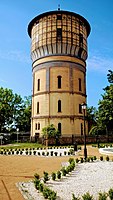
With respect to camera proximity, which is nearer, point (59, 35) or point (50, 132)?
point (50, 132)

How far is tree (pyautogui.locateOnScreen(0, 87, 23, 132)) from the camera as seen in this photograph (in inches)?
1908

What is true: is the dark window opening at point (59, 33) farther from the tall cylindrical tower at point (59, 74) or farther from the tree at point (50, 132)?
the tree at point (50, 132)

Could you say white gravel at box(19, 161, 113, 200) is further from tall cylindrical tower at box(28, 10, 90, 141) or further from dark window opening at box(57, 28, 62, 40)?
dark window opening at box(57, 28, 62, 40)

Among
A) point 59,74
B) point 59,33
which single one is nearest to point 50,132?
point 59,74

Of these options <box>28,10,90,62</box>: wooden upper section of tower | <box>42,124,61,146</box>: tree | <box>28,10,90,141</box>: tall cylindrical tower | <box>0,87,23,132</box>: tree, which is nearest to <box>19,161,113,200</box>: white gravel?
<box>42,124,61,146</box>: tree

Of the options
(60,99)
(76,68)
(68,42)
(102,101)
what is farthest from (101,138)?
(68,42)

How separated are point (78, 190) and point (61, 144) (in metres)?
25.2

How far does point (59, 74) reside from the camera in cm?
3578

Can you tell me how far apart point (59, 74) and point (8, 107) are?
60.0 ft

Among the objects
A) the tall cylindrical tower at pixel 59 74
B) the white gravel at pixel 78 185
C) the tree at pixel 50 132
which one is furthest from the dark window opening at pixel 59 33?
the white gravel at pixel 78 185

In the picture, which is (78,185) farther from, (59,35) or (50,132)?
(59,35)

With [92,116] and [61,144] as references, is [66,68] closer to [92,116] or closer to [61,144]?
[61,144]

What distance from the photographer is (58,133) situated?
104ft

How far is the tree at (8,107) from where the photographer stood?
1908 inches
